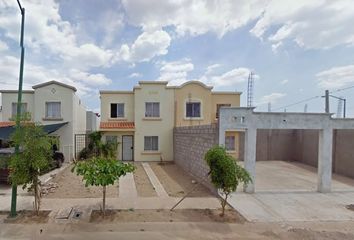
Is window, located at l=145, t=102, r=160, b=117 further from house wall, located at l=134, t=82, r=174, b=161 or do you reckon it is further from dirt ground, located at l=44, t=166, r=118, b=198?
dirt ground, located at l=44, t=166, r=118, b=198

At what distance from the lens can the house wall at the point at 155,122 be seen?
21.7 metres

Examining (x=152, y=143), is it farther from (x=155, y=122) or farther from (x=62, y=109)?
(x=62, y=109)

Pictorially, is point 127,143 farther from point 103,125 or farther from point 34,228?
point 34,228

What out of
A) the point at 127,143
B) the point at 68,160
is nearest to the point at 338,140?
the point at 127,143

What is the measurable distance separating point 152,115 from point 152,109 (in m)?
0.51

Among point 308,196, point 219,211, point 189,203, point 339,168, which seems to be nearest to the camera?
point 219,211

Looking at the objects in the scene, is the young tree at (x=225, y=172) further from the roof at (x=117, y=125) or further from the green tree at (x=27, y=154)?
the roof at (x=117, y=125)

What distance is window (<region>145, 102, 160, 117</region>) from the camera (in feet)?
72.1

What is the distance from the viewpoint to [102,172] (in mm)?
8008

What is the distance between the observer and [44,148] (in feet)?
25.4

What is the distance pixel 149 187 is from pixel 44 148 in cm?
552

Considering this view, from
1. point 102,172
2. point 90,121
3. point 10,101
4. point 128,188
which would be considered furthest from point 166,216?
point 90,121

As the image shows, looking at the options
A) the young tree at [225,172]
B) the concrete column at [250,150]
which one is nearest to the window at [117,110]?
the concrete column at [250,150]

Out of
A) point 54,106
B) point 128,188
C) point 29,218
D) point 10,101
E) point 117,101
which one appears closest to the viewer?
point 29,218
